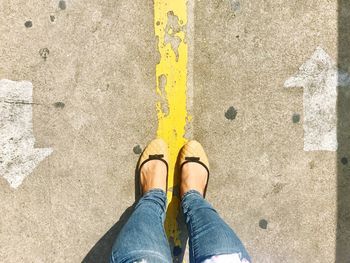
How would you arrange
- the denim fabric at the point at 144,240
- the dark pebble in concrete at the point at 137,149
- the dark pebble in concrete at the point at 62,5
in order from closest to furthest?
the denim fabric at the point at 144,240 < the dark pebble in concrete at the point at 62,5 < the dark pebble in concrete at the point at 137,149

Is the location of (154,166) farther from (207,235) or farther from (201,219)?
(207,235)

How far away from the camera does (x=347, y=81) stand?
262 cm

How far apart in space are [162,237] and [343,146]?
133 cm

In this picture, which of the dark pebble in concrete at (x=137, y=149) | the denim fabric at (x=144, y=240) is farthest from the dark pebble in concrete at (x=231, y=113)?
the denim fabric at (x=144, y=240)

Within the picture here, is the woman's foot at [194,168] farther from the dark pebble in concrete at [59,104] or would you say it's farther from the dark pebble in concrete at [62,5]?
the dark pebble in concrete at [62,5]

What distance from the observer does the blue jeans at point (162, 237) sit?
6.53 feet

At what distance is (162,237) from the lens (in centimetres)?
215

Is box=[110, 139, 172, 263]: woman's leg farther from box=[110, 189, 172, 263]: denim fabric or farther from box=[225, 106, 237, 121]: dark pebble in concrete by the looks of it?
box=[225, 106, 237, 121]: dark pebble in concrete

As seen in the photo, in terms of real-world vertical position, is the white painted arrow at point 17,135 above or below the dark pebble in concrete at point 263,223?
above

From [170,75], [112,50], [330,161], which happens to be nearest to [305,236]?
[330,161]

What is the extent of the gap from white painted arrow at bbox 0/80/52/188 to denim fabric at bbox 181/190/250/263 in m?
1.01

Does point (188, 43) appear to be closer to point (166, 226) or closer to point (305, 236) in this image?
point (166, 226)

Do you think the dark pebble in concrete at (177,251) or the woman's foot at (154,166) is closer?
the woman's foot at (154,166)

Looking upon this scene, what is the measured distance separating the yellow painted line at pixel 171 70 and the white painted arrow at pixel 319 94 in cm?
68
